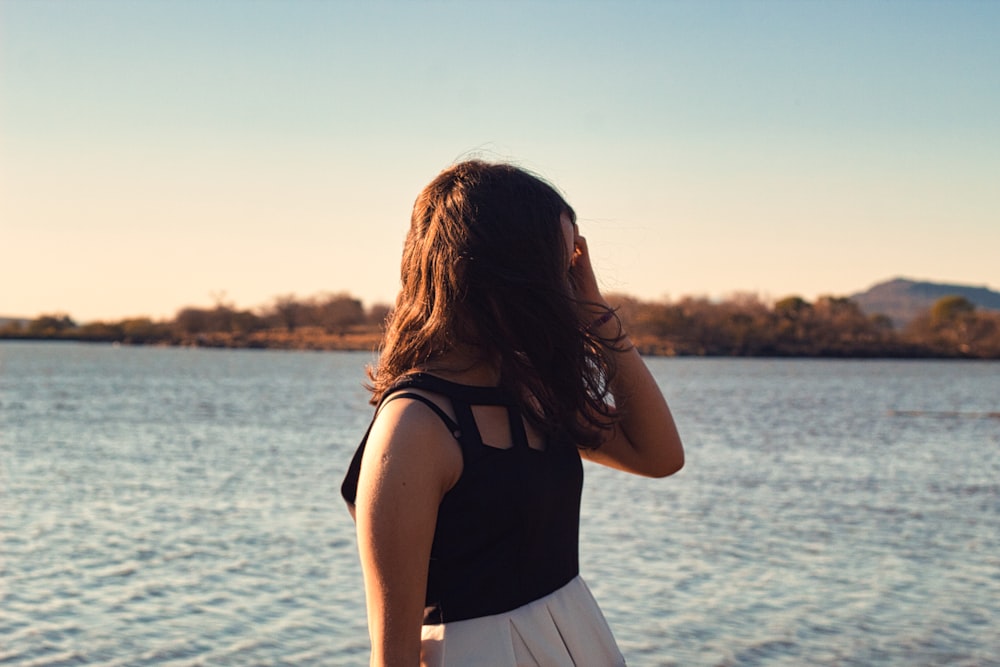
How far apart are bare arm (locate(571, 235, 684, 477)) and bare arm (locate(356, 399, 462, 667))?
1.86 feet

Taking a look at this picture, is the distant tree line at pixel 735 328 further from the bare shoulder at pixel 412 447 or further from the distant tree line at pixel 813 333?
the bare shoulder at pixel 412 447

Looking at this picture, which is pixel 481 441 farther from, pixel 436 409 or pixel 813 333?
pixel 813 333

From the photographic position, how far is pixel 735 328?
138500 mm

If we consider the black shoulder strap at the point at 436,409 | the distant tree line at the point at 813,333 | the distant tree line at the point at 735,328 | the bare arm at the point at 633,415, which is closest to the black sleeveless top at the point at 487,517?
the black shoulder strap at the point at 436,409

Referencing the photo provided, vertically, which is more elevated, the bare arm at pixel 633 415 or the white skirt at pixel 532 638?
the bare arm at pixel 633 415

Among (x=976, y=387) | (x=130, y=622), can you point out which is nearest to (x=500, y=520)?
(x=130, y=622)

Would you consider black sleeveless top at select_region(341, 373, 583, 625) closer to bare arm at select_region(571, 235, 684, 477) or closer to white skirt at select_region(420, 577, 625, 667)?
white skirt at select_region(420, 577, 625, 667)

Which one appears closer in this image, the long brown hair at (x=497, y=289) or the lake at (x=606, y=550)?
the long brown hair at (x=497, y=289)

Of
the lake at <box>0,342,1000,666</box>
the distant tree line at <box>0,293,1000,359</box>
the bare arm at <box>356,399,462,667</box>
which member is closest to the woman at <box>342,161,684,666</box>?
the bare arm at <box>356,399,462,667</box>

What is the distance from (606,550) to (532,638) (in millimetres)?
12611

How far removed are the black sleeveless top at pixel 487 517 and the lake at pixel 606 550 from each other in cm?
37

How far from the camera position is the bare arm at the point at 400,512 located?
1.88 meters

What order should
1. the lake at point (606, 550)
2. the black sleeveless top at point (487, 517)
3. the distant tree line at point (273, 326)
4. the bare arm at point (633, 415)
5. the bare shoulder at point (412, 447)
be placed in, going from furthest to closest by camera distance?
the distant tree line at point (273, 326), the lake at point (606, 550), the bare arm at point (633, 415), the black sleeveless top at point (487, 517), the bare shoulder at point (412, 447)

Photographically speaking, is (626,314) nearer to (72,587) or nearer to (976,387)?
(72,587)
